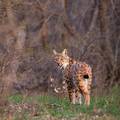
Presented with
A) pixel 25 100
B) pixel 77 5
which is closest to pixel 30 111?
pixel 25 100

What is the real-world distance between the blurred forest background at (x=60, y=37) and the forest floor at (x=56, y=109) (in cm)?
462

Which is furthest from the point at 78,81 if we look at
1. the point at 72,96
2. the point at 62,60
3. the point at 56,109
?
the point at 56,109

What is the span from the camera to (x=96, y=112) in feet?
46.5

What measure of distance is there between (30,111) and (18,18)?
14015mm

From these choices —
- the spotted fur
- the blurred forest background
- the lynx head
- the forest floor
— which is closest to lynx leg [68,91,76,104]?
the spotted fur

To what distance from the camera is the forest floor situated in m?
13.7

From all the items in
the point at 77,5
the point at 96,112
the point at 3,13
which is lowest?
the point at 96,112

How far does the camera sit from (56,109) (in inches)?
578

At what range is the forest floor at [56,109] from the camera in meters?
13.7

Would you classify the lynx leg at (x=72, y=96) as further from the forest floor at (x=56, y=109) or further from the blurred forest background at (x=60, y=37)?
the blurred forest background at (x=60, y=37)

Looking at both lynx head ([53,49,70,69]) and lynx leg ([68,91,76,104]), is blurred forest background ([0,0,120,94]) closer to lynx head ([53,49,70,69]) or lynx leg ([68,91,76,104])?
lynx head ([53,49,70,69])

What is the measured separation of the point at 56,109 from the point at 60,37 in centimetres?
1525

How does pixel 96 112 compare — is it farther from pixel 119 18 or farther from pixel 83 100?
pixel 119 18

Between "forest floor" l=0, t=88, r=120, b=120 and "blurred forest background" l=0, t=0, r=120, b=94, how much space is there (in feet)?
15.2
